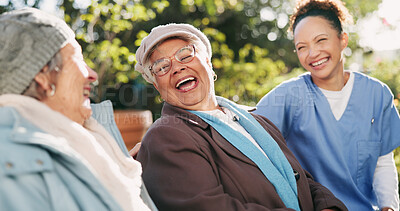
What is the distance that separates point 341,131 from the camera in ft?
8.03

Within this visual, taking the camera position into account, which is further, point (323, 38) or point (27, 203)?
point (323, 38)

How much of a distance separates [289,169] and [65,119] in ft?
4.07

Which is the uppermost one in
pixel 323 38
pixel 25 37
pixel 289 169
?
pixel 323 38

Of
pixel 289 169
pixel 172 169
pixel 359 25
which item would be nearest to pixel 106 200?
pixel 172 169

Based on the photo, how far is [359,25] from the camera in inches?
321

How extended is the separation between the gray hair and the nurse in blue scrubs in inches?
63.2

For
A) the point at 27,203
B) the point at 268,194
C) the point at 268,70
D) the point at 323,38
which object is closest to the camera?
the point at 27,203

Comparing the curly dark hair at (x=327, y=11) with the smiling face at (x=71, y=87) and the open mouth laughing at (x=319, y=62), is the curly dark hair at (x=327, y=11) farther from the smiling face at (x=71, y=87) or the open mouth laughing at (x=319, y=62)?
the smiling face at (x=71, y=87)

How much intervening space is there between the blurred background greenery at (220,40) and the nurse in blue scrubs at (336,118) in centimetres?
160

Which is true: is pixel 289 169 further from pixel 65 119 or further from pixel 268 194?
pixel 65 119

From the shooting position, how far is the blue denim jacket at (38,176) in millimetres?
1034

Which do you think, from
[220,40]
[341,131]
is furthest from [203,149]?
[220,40]

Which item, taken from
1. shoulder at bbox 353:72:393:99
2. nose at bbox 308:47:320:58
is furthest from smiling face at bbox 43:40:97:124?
shoulder at bbox 353:72:393:99

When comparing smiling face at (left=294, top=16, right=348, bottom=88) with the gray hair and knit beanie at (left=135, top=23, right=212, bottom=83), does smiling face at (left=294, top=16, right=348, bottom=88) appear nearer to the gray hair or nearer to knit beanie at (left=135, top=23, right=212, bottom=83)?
knit beanie at (left=135, top=23, right=212, bottom=83)
